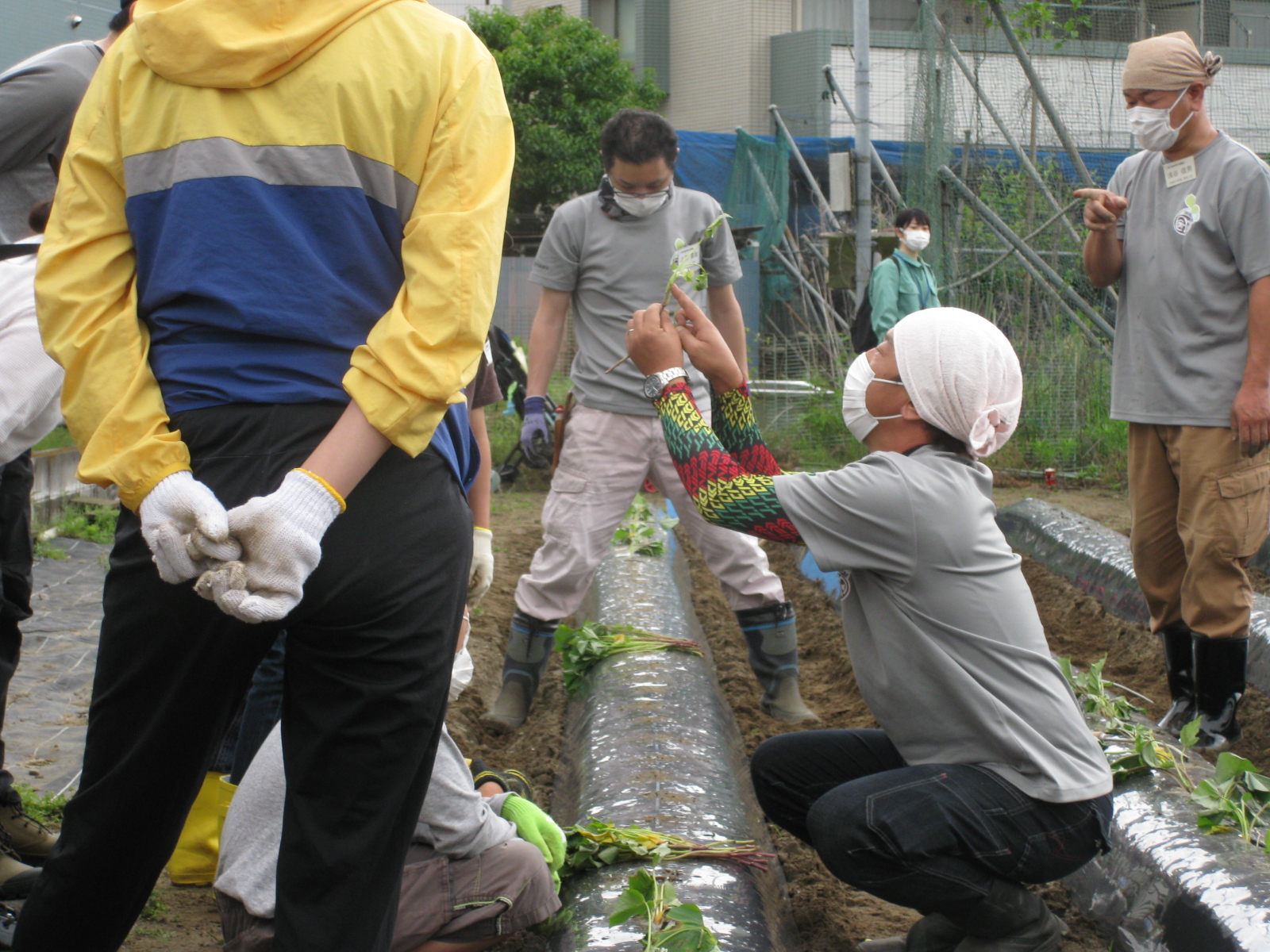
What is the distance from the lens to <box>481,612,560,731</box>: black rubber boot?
13.6 ft

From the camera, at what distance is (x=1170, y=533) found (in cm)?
383

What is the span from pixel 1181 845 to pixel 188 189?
7.60ft

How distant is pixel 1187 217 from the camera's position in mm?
3709

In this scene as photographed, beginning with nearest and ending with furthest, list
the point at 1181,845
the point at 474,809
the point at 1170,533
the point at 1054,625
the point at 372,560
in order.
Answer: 1. the point at 372,560
2. the point at 474,809
3. the point at 1181,845
4. the point at 1170,533
5. the point at 1054,625

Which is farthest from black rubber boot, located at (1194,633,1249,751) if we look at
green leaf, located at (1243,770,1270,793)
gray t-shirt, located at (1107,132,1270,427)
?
green leaf, located at (1243,770,1270,793)

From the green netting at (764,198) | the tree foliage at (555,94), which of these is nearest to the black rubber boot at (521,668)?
the green netting at (764,198)

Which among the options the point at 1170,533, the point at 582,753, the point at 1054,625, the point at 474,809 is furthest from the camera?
the point at 1054,625

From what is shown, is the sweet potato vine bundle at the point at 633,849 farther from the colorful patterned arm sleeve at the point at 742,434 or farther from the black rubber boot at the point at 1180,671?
the black rubber boot at the point at 1180,671

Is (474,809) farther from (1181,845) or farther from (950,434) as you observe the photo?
(1181,845)

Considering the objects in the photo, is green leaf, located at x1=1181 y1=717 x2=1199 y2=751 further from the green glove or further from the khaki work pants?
the green glove

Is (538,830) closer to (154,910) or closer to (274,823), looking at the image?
(274,823)

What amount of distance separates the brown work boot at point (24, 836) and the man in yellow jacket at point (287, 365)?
1.37 metres

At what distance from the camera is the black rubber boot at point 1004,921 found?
2328 mm

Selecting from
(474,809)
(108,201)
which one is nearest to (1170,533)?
(474,809)
